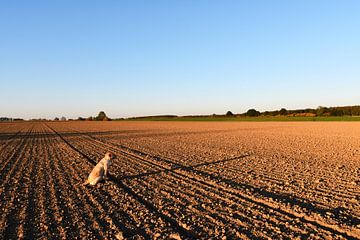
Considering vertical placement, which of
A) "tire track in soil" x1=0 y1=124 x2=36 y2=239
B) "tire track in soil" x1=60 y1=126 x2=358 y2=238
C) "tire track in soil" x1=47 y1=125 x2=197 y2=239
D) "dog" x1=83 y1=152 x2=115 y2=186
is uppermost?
"dog" x1=83 y1=152 x2=115 y2=186

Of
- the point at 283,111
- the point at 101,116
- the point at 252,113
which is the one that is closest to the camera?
the point at 283,111

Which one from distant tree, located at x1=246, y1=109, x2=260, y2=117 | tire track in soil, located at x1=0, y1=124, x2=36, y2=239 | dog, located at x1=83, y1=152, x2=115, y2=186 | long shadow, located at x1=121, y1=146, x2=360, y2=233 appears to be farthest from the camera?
distant tree, located at x1=246, y1=109, x2=260, y2=117

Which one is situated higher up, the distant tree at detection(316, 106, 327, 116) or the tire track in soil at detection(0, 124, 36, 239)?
the distant tree at detection(316, 106, 327, 116)

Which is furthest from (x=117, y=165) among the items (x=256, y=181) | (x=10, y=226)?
(x=10, y=226)

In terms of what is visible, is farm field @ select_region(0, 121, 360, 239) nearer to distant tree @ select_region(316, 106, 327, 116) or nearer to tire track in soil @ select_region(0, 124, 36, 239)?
tire track in soil @ select_region(0, 124, 36, 239)

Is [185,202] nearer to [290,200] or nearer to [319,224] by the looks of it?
[290,200]

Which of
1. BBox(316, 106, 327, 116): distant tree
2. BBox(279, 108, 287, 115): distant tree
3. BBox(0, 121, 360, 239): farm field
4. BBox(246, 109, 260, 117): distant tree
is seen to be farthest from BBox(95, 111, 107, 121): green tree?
BBox(0, 121, 360, 239): farm field

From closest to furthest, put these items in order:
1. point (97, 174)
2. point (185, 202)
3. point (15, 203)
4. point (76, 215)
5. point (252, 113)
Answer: point (76, 215) < point (185, 202) < point (15, 203) < point (97, 174) < point (252, 113)

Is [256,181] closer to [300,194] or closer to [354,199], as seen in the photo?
[300,194]

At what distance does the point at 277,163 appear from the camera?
13.2 m

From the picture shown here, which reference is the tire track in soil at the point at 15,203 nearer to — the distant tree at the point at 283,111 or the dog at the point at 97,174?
the dog at the point at 97,174

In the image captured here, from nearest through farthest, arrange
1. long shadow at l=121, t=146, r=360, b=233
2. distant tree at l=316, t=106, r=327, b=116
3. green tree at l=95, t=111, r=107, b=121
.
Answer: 1. long shadow at l=121, t=146, r=360, b=233
2. distant tree at l=316, t=106, r=327, b=116
3. green tree at l=95, t=111, r=107, b=121

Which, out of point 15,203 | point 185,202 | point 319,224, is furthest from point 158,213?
point 15,203

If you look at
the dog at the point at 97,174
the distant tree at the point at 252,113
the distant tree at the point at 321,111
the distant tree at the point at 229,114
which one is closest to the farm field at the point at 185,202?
the dog at the point at 97,174
